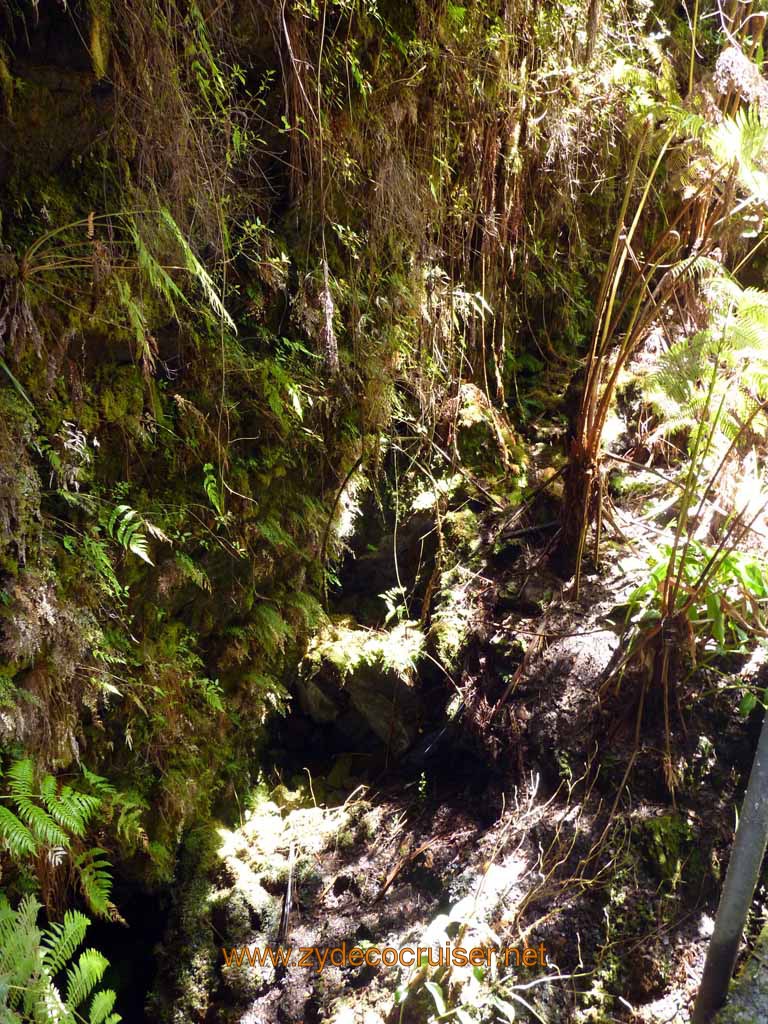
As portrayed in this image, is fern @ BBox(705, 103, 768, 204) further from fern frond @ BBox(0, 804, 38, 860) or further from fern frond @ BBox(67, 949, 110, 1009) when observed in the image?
fern frond @ BBox(67, 949, 110, 1009)

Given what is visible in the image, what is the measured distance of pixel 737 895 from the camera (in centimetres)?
191

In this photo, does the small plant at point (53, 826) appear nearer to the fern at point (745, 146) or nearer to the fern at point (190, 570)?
the fern at point (190, 570)

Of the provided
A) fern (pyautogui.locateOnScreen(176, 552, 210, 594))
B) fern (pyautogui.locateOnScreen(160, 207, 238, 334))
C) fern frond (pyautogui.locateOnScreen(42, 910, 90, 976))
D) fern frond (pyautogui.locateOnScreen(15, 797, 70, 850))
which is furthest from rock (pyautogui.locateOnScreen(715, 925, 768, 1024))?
fern (pyautogui.locateOnScreen(160, 207, 238, 334))

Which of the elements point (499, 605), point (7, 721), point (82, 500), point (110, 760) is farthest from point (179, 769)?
point (499, 605)

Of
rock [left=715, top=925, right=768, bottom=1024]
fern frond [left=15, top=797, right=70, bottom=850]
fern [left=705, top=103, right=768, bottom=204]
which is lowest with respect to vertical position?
rock [left=715, top=925, right=768, bottom=1024]

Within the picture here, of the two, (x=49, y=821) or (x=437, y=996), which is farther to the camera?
(x=437, y=996)

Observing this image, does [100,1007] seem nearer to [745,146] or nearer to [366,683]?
[366,683]

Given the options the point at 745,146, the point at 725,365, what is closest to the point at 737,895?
the point at 725,365

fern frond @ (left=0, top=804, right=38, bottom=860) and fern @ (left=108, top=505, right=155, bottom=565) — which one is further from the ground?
fern @ (left=108, top=505, right=155, bottom=565)

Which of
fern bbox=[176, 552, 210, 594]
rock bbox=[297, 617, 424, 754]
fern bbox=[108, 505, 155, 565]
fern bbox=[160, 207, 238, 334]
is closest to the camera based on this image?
fern bbox=[160, 207, 238, 334]

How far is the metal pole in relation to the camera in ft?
6.26

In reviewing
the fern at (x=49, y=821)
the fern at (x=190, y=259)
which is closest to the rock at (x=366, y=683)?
the fern at (x=49, y=821)

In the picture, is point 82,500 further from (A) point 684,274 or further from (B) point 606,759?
(A) point 684,274

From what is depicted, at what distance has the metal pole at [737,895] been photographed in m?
1.91
